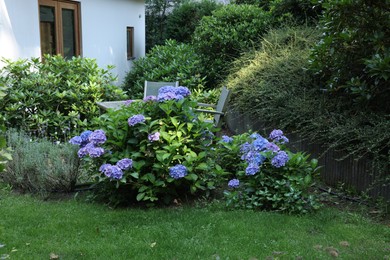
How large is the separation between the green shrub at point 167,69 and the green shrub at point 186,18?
5668 mm

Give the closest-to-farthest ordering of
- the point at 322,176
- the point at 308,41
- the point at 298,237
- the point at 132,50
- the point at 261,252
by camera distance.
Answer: the point at 261,252
the point at 298,237
the point at 322,176
the point at 308,41
the point at 132,50

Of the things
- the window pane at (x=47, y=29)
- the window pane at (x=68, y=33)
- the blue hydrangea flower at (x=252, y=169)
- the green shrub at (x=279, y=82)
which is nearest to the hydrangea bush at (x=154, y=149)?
the blue hydrangea flower at (x=252, y=169)

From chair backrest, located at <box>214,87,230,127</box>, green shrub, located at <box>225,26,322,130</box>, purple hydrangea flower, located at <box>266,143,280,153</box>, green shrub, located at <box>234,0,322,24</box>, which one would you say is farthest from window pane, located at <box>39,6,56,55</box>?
purple hydrangea flower, located at <box>266,143,280,153</box>

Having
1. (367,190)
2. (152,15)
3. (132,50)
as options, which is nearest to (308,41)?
(367,190)

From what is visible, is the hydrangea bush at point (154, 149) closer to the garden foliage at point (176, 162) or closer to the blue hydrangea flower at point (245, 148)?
the garden foliage at point (176, 162)

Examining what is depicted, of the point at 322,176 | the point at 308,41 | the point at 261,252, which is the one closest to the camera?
the point at 261,252

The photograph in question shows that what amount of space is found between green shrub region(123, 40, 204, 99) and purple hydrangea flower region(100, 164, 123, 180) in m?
5.91

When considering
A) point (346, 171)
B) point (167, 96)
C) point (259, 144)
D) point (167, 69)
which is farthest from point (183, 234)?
point (167, 69)

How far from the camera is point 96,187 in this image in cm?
525

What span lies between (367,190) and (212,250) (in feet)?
6.89

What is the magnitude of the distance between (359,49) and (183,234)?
3.15m

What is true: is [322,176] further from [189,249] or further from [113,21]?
[113,21]

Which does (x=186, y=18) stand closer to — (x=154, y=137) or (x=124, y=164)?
(x=154, y=137)

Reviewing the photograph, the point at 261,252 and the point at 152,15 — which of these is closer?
the point at 261,252
